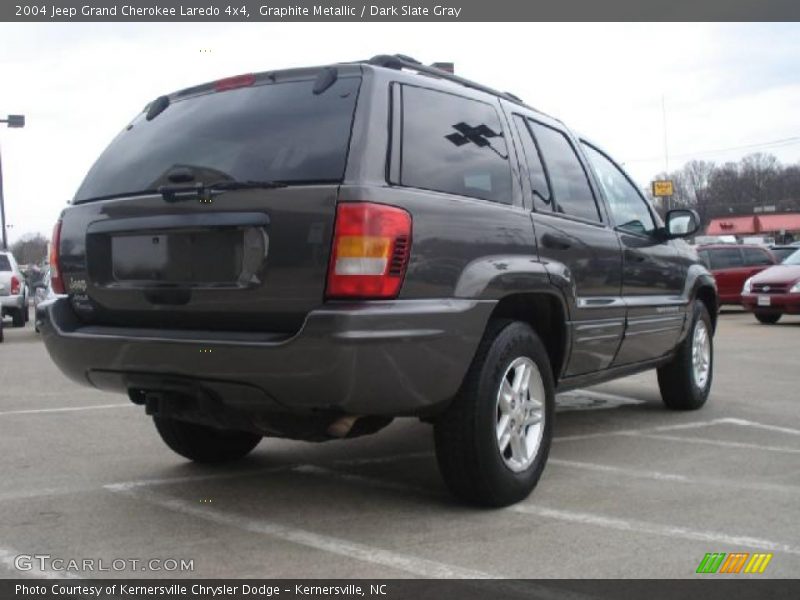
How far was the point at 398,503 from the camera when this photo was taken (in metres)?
3.86

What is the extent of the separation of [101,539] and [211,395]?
0.77 m

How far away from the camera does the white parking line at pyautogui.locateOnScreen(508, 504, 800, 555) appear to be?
3.30 metres

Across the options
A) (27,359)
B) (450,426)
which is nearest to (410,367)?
(450,426)

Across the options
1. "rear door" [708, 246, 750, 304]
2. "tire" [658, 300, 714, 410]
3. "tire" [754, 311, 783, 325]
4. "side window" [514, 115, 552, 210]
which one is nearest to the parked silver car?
"tire" [658, 300, 714, 410]

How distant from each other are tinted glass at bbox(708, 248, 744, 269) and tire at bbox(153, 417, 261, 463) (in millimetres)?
16085

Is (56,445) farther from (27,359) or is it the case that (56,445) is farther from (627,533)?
(27,359)

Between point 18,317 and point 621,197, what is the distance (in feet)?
48.3

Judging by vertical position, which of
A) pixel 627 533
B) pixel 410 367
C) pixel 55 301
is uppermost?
pixel 55 301

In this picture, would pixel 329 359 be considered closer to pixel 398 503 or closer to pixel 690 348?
pixel 398 503

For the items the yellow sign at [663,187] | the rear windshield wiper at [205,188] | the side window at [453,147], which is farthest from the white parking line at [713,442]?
the yellow sign at [663,187]

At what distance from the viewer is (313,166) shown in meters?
3.26
